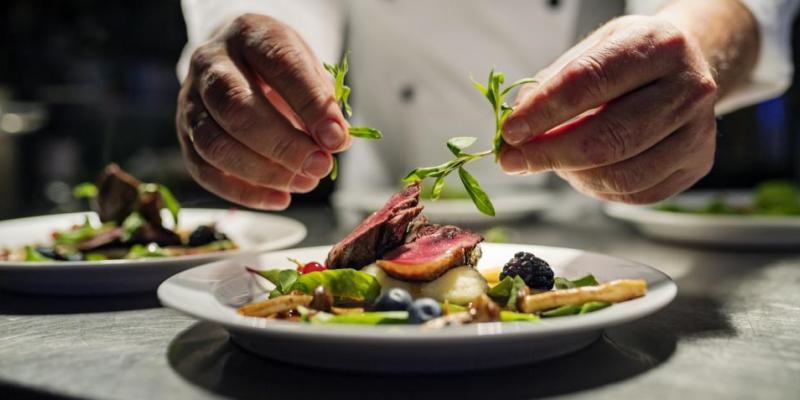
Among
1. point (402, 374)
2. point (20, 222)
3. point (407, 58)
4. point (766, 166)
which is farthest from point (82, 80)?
point (402, 374)

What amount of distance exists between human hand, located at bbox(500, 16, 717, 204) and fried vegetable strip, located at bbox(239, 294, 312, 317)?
1.43 feet

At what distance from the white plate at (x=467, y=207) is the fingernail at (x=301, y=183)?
3.30 ft

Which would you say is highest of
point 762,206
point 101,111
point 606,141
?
point 606,141

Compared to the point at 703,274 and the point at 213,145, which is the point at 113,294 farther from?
the point at 703,274

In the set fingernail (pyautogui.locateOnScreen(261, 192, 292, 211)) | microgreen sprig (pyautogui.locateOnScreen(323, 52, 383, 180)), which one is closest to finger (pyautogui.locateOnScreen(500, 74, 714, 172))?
microgreen sprig (pyautogui.locateOnScreen(323, 52, 383, 180))

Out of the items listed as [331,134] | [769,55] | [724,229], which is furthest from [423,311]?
[769,55]

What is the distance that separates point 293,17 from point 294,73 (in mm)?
1591

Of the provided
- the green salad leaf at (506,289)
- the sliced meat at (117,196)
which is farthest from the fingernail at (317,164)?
the sliced meat at (117,196)

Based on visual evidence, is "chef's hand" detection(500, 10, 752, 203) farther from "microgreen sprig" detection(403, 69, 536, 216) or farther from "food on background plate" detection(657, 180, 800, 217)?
"food on background plate" detection(657, 180, 800, 217)

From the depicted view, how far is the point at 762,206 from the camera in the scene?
105 inches

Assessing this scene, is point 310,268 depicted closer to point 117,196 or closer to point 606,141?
point 606,141

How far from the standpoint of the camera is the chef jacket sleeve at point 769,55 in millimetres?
2170

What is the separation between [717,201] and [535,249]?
1322 mm

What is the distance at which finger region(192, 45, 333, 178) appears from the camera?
1.50 meters
